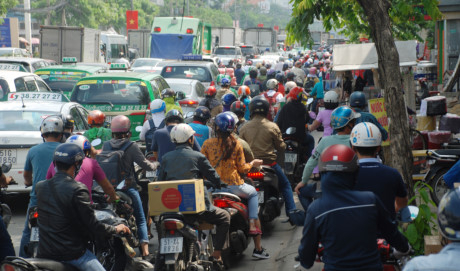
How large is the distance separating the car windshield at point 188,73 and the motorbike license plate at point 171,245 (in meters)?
15.4

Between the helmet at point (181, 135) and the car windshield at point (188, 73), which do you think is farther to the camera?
the car windshield at point (188, 73)

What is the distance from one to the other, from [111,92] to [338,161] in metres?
11.1

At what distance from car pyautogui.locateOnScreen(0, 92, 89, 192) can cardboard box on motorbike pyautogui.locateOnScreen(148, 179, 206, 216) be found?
348 cm

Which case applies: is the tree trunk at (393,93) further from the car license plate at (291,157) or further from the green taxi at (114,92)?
the green taxi at (114,92)

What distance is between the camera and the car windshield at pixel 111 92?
14930 millimetres

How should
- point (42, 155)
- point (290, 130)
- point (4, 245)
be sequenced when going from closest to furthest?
point (4, 245) → point (42, 155) → point (290, 130)

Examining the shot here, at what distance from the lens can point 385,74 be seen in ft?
26.0

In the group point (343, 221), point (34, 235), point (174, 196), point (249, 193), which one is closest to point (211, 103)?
point (249, 193)

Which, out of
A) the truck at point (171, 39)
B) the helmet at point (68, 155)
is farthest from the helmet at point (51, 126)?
the truck at point (171, 39)

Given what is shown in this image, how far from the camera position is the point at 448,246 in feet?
10.5

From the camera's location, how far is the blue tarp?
37.3 meters

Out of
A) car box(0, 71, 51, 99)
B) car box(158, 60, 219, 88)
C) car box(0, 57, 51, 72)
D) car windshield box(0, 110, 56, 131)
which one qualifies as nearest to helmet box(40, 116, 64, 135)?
car windshield box(0, 110, 56, 131)

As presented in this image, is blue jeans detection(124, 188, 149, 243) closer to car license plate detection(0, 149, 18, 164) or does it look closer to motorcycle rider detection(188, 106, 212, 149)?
motorcycle rider detection(188, 106, 212, 149)

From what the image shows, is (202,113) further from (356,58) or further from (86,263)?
(356,58)
